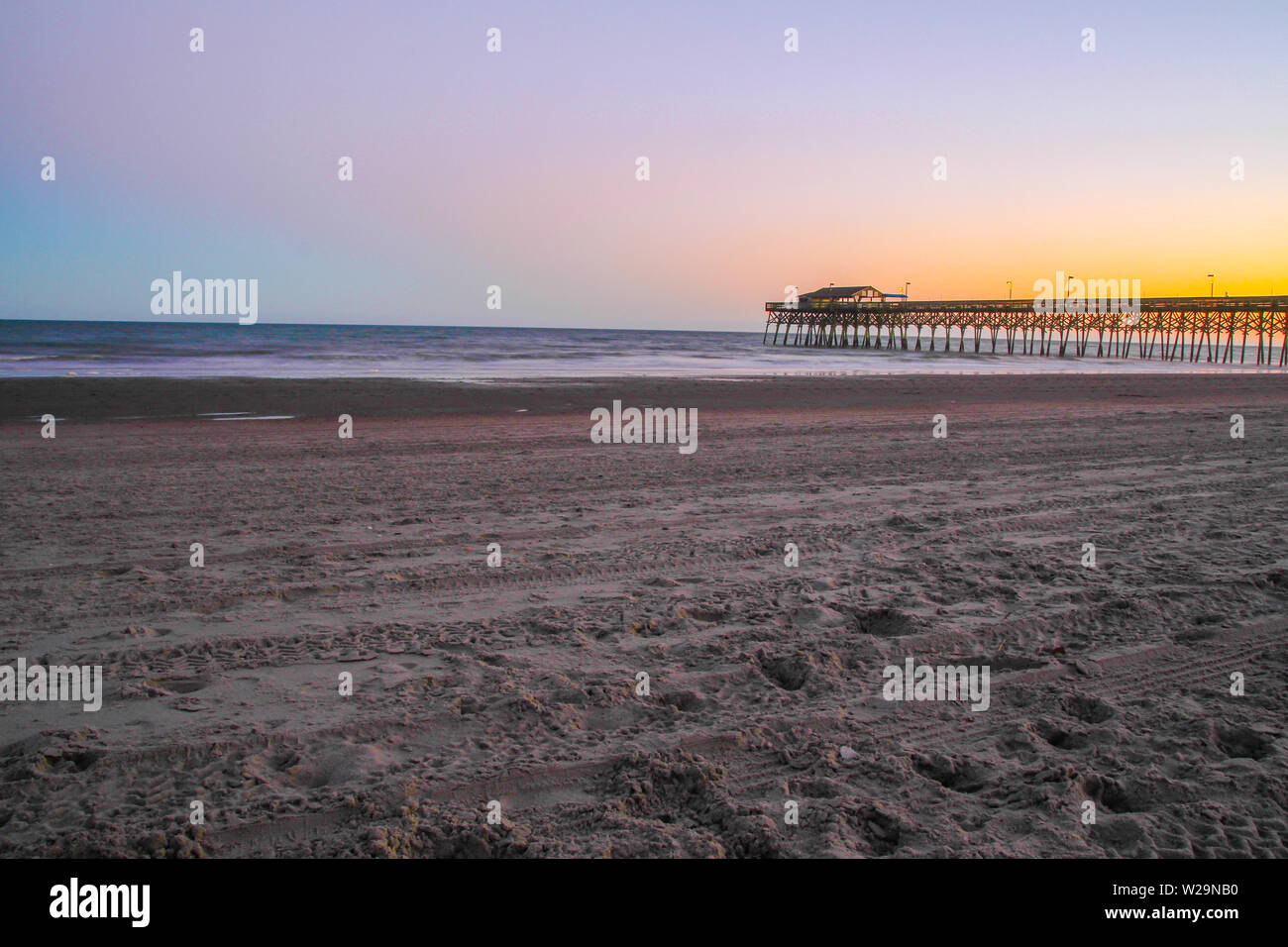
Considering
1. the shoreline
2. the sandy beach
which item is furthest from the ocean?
the sandy beach

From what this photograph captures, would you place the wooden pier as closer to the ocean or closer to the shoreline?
the ocean

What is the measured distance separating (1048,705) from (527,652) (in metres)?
2.31

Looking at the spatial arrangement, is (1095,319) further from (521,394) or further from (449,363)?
(521,394)

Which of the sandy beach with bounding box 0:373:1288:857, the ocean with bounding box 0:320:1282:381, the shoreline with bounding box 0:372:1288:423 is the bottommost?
the sandy beach with bounding box 0:373:1288:857

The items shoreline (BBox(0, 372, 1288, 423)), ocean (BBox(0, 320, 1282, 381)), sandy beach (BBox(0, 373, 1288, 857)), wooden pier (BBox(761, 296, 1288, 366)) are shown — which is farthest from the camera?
wooden pier (BBox(761, 296, 1288, 366))

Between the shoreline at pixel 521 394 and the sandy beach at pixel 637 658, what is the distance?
6.55 metres

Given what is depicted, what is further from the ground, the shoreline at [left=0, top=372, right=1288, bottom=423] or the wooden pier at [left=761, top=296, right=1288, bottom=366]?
the wooden pier at [left=761, top=296, right=1288, bottom=366]

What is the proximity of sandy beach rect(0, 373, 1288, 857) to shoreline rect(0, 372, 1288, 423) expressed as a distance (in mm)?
6550

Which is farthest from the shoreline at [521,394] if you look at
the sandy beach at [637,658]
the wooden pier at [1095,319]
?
the wooden pier at [1095,319]

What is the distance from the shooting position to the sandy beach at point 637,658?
8.59 feet

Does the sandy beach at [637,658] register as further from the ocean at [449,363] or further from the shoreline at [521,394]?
the ocean at [449,363]

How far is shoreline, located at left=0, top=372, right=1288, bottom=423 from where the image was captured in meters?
15.1

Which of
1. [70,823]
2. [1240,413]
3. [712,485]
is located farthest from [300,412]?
[1240,413]
